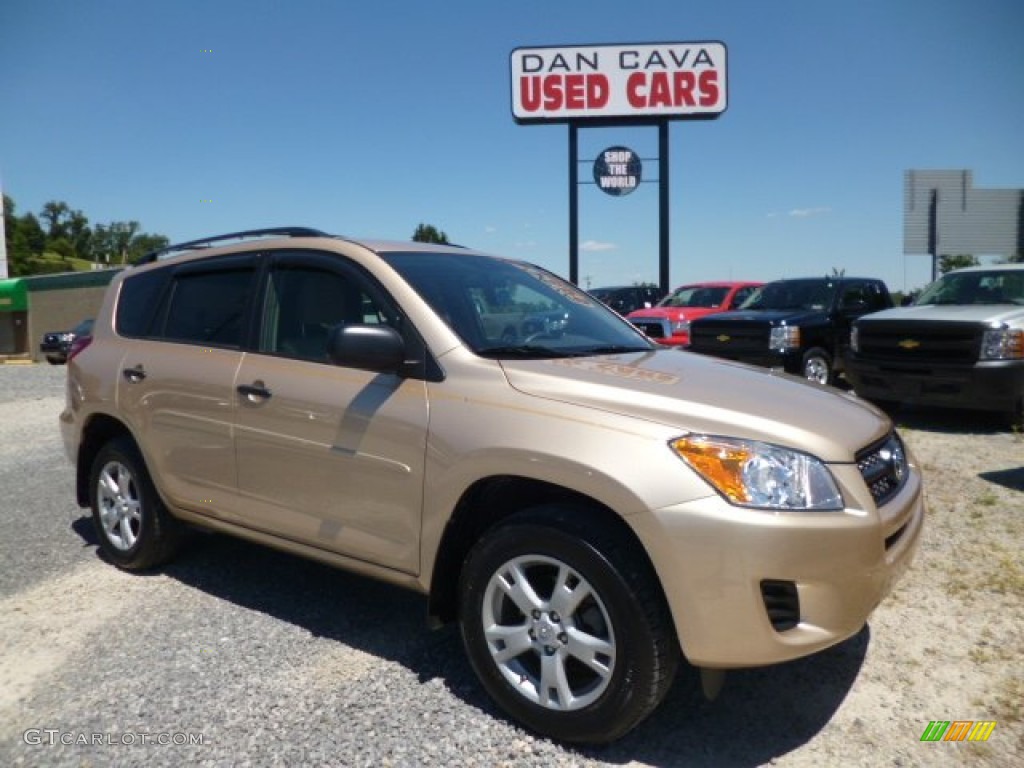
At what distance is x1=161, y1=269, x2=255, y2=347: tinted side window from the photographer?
3727mm

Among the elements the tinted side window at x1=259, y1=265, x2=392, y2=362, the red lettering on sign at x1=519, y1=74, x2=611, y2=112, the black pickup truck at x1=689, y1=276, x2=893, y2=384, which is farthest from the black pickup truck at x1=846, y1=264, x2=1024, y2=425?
the red lettering on sign at x1=519, y1=74, x2=611, y2=112

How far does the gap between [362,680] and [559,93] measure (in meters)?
18.2

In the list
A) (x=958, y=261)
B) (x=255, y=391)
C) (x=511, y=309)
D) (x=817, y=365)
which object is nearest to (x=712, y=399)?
(x=511, y=309)

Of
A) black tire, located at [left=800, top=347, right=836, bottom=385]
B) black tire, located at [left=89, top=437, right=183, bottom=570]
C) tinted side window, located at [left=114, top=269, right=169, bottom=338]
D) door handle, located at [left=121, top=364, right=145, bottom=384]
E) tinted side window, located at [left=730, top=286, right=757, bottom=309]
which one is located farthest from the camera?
tinted side window, located at [left=730, top=286, right=757, bottom=309]

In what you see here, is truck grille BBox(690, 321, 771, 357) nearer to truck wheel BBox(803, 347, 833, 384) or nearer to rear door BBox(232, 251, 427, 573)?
truck wheel BBox(803, 347, 833, 384)

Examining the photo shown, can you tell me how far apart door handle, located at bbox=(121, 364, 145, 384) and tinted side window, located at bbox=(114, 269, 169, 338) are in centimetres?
23

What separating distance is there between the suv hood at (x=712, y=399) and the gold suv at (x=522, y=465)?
0.01 meters

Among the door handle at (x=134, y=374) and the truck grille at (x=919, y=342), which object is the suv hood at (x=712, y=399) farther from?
the truck grille at (x=919, y=342)

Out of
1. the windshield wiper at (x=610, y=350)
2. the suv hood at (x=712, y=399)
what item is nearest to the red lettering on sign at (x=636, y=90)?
the windshield wiper at (x=610, y=350)

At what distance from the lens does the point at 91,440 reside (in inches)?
177

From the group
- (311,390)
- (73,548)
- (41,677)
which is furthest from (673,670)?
(73,548)

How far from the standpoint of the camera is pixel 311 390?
3213 mm

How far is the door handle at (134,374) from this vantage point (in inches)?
158

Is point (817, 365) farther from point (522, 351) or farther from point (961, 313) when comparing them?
point (522, 351)
